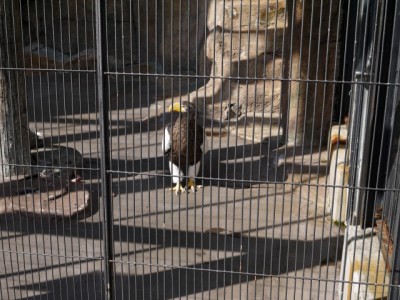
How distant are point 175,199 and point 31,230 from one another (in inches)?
53.8

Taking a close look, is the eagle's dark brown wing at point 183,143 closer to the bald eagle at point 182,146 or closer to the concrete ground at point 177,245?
the bald eagle at point 182,146

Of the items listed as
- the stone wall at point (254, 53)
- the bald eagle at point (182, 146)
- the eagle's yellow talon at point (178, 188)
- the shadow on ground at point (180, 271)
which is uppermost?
the stone wall at point (254, 53)

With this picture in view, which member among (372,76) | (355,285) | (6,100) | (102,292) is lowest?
(102,292)

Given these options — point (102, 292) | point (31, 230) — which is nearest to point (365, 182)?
point (102, 292)

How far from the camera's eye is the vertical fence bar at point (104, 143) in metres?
2.91

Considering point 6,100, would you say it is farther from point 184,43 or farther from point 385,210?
point 184,43

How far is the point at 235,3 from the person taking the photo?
739 centimetres

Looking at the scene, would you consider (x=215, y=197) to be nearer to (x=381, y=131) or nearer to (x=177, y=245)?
(x=177, y=245)

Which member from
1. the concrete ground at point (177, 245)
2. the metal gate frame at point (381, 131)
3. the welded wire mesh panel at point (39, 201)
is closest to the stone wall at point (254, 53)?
the welded wire mesh panel at point (39, 201)

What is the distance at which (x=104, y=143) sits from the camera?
9.95ft

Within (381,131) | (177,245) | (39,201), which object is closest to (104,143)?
(177,245)

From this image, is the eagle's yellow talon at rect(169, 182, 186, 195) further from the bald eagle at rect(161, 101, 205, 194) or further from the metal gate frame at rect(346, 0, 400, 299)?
the metal gate frame at rect(346, 0, 400, 299)

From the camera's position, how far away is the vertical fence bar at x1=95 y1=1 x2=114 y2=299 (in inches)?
115

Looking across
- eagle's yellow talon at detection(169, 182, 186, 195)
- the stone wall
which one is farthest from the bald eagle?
the stone wall
